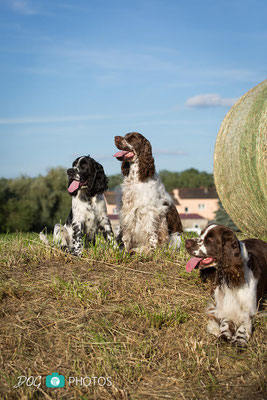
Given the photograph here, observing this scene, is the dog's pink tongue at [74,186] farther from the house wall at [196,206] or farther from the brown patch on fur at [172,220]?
the house wall at [196,206]

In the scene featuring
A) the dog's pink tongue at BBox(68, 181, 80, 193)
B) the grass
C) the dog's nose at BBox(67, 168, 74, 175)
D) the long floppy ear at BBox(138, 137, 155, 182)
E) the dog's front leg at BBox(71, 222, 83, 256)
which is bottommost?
the grass

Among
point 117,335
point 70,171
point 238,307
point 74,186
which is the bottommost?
point 117,335

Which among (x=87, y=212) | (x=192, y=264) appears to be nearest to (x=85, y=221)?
(x=87, y=212)

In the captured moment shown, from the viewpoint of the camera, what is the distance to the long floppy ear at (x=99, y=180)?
6824 mm

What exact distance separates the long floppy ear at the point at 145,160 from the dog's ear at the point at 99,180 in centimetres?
56

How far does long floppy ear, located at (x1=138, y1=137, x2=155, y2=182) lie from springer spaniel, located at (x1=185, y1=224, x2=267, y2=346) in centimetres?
223

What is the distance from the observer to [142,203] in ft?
22.0

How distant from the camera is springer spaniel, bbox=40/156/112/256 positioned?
6.75 m

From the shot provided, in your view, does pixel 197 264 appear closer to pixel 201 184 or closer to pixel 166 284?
pixel 166 284

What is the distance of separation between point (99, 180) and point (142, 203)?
0.71 metres

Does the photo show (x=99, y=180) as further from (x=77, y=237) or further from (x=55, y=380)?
(x=55, y=380)

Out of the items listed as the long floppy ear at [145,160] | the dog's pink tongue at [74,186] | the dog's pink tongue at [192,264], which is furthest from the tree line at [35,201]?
the dog's pink tongue at [192,264]

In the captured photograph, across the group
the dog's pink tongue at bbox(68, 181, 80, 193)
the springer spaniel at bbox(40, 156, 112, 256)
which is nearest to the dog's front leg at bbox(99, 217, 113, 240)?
the springer spaniel at bbox(40, 156, 112, 256)

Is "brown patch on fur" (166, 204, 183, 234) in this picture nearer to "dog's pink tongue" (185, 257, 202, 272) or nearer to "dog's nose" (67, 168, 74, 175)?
"dog's nose" (67, 168, 74, 175)
